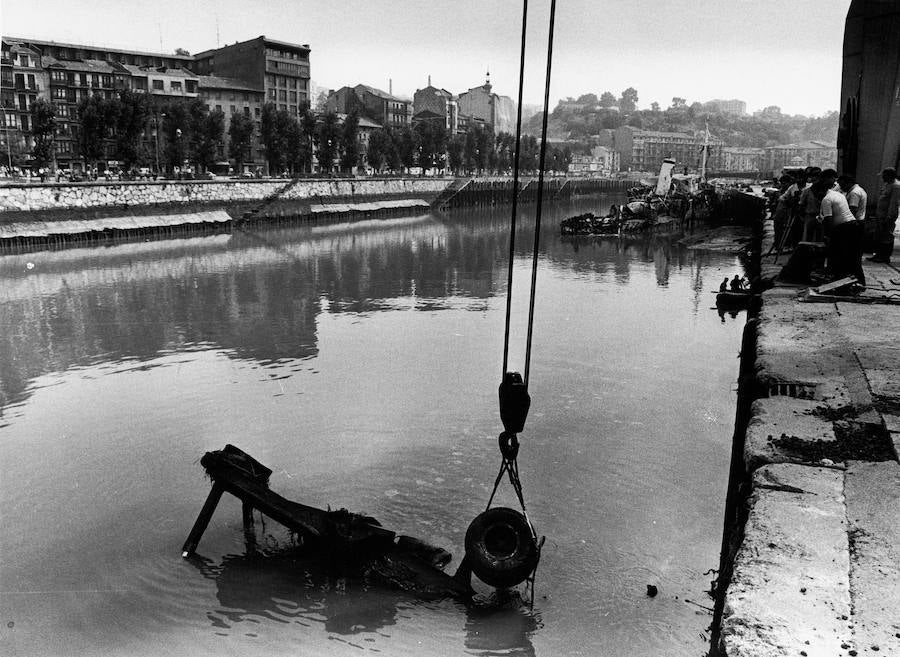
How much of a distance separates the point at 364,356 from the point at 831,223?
26.2 feet

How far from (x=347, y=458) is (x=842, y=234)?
6979 mm

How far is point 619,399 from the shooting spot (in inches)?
444

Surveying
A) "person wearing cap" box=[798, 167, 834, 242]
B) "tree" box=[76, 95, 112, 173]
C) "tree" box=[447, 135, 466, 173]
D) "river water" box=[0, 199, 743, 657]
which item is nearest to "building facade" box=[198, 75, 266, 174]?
"tree" box=[447, 135, 466, 173]

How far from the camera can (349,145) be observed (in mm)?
60062

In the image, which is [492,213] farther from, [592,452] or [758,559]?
[758,559]

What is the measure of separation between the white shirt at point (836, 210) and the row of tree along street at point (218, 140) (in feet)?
147

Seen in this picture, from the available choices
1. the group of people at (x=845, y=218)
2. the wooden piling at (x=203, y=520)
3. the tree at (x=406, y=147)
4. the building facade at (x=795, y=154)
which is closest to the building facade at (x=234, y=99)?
the tree at (x=406, y=147)

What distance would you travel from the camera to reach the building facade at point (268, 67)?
71938 mm

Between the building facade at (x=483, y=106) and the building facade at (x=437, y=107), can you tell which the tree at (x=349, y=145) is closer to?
the building facade at (x=437, y=107)

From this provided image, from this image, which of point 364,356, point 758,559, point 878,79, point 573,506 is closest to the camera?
point 758,559

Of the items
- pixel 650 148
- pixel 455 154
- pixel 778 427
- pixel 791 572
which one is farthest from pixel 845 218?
pixel 650 148

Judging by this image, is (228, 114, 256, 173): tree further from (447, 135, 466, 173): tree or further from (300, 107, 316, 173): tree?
(447, 135, 466, 173): tree

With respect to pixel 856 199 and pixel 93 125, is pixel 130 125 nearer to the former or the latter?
pixel 93 125

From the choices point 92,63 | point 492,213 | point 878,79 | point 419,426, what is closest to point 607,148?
point 492,213
